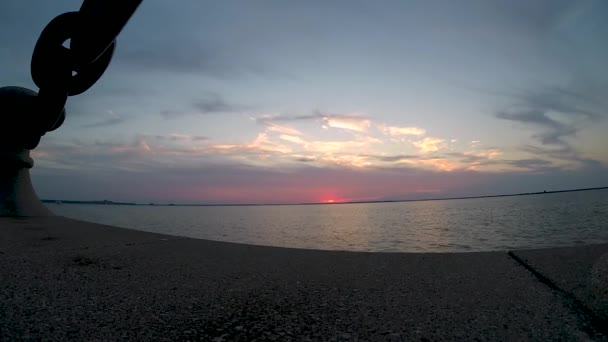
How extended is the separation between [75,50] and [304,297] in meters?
2.43

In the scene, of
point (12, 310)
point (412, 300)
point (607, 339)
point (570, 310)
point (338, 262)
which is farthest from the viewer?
point (338, 262)

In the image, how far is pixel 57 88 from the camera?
2508 millimetres

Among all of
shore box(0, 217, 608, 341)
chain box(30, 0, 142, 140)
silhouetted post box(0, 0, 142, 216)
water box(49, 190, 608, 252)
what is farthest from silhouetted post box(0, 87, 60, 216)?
water box(49, 190, 608, 252)

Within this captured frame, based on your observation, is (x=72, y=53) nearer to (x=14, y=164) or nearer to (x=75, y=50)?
(x=75, y=50)

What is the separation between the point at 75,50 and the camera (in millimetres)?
2172

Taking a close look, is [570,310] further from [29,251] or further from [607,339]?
[29,251]

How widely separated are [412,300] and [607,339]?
1036mm

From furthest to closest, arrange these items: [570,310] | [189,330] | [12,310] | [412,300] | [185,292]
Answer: [185,292] → [412,300] → [570,310] → [12,310] → [189,330]

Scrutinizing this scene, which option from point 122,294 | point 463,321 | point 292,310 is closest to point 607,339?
point 463,321

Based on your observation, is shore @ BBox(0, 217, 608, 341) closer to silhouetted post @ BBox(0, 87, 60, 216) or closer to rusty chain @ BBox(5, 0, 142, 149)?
rusty chain @ BBox(5, 0, 142, 149)

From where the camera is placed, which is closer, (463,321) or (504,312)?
(463,321)

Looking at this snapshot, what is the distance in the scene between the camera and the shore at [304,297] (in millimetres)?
1732

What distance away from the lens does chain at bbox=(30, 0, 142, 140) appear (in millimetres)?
1763

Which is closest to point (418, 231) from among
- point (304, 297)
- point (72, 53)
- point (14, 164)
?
point (304, 297)
